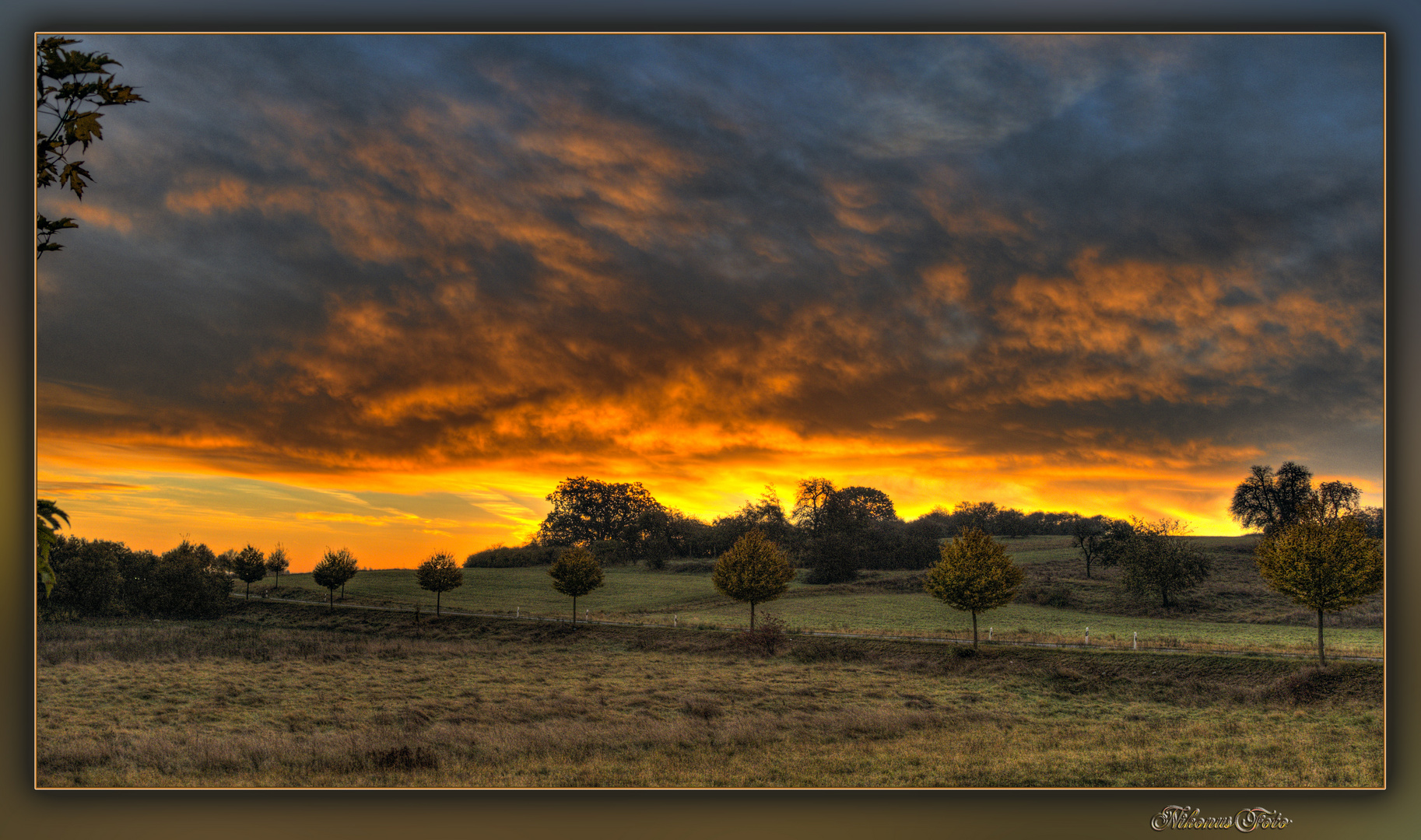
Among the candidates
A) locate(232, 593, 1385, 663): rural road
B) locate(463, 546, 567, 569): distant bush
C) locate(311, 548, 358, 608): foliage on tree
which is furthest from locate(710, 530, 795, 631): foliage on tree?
locate(311, 548, 358, 608): foliage on tree

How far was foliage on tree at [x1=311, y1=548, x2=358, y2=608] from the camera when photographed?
20.3 metres

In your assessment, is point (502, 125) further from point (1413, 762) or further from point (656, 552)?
point (656, 552)

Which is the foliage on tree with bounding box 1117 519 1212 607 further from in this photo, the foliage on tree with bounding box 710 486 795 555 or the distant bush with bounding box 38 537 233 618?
the distant bush with bounding box 38 537 233 618

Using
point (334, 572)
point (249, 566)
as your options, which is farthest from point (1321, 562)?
point (249, 566)

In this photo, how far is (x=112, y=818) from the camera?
9.66 metres

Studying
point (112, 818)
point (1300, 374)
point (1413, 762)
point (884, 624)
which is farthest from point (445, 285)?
point (884, 624)

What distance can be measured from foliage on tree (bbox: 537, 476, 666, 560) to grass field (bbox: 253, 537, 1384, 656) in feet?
6.14

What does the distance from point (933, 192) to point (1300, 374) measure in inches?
300

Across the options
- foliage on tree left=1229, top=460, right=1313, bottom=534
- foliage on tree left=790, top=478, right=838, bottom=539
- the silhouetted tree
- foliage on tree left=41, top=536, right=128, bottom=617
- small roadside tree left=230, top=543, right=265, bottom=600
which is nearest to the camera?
foliage on tree left=41, top=536, right=128, bottom=617

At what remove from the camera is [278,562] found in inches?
811

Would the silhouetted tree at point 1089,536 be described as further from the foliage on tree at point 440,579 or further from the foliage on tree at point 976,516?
the foliage on tree at point 440,579

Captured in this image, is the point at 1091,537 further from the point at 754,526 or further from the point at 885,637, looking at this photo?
the point at 885,637

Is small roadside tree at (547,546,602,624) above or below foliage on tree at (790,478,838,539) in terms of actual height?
below

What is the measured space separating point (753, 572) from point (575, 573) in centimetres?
867
